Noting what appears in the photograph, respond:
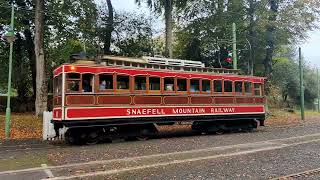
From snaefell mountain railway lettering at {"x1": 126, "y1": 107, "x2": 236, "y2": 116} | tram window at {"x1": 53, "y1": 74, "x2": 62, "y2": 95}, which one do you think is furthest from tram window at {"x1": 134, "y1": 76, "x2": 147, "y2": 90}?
tram window at {"x1": 53, "y1": 74, "x2": 62, "y2": 95}

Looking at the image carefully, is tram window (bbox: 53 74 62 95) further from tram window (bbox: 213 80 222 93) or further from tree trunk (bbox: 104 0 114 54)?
tree trunk (bbox: 104 0 114 54)

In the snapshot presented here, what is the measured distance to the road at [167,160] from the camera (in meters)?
9.52

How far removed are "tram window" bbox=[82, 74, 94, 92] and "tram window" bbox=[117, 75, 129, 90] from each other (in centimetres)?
119

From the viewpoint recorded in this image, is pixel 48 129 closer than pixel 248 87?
Yes

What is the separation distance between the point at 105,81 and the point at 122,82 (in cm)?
76

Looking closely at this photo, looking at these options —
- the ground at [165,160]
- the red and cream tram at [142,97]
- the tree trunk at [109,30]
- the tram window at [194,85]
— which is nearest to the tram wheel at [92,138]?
the red and cream tram at [142,97]

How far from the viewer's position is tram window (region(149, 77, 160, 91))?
17.0 metres

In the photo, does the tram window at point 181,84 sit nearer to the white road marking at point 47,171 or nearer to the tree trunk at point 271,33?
the white road marking at point 47,171

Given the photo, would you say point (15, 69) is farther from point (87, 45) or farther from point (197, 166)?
point (197, 166)

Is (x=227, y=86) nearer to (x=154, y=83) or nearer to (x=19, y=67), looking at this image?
(x=154, y=83)

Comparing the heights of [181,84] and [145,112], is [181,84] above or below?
above

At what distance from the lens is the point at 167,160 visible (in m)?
11.4

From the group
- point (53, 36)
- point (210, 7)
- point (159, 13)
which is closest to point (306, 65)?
point (210, 7)

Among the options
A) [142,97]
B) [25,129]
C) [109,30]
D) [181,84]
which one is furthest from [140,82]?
[109,30]
